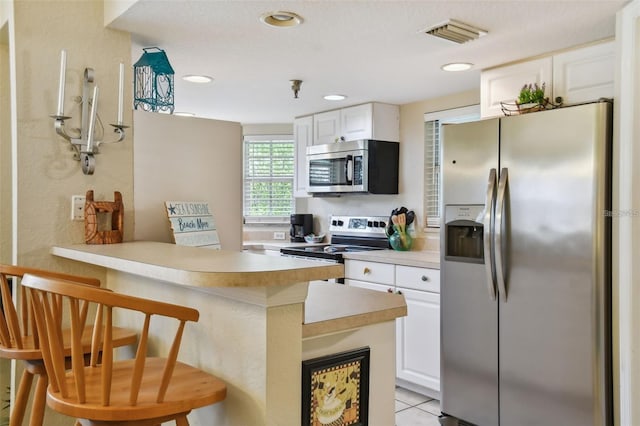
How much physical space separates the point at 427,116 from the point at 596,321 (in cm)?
217

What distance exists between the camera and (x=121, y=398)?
1.25 m

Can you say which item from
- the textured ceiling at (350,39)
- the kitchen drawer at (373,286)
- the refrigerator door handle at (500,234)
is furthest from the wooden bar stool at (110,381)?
the kitchen drawer at (373,286)

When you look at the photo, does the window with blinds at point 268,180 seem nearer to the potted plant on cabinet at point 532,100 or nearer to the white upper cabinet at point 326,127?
the white upper cabinet at point 326,127

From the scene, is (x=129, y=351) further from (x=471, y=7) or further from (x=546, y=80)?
(x=546, y=80)

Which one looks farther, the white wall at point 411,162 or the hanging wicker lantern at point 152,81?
the white wall at point 411,162

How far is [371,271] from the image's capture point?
3.58 m

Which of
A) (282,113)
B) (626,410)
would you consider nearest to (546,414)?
(626,410)

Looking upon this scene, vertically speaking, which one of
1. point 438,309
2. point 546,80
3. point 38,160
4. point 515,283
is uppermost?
point 546,80

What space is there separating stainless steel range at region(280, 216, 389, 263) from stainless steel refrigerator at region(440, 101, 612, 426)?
1328 mm

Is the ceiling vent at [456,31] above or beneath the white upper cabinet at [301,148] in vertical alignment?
above

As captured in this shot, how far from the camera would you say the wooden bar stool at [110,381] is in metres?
1.18

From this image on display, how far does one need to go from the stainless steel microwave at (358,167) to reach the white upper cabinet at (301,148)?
259mm

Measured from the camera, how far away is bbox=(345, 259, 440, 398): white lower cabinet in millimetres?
3182

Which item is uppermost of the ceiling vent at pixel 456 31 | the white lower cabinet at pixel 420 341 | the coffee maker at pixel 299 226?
the ceiling vent at pixel 456 31
